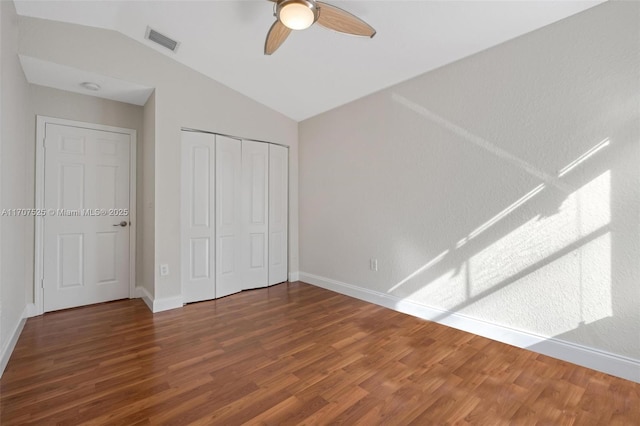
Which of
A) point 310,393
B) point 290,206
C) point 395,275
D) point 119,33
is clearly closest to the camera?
point 310,393

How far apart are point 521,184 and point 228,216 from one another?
123 inches

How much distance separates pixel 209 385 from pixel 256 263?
221cm

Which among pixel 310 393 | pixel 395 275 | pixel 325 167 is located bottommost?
pixel 310 393

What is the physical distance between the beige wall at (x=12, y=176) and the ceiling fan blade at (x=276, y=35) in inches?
72.3

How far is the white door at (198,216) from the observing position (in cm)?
337

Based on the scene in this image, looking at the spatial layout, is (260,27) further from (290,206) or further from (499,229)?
(499,229)

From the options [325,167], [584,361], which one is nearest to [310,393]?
[584,361]

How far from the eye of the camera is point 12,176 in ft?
7.67

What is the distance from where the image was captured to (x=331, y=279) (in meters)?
3.92

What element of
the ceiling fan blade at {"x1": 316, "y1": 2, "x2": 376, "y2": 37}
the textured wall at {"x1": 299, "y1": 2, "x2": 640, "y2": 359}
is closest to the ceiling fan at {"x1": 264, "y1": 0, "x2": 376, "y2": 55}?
the ceiling fan blade at {"x1": 316, "y1": 2, "x2": 376, "y2": 37}

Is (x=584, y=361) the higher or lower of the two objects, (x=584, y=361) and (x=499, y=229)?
the lower

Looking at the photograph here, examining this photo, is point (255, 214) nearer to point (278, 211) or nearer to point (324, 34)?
point (278, 211)

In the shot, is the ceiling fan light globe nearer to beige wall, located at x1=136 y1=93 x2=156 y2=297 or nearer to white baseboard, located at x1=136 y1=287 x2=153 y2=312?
beige wall, located at x1=136 y1=93 x2=156 y2=297

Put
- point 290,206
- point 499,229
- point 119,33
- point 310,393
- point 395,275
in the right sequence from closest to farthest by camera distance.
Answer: point 310,393 < point 499,229 < point 119,33 < point 395,275 < point 290,206
